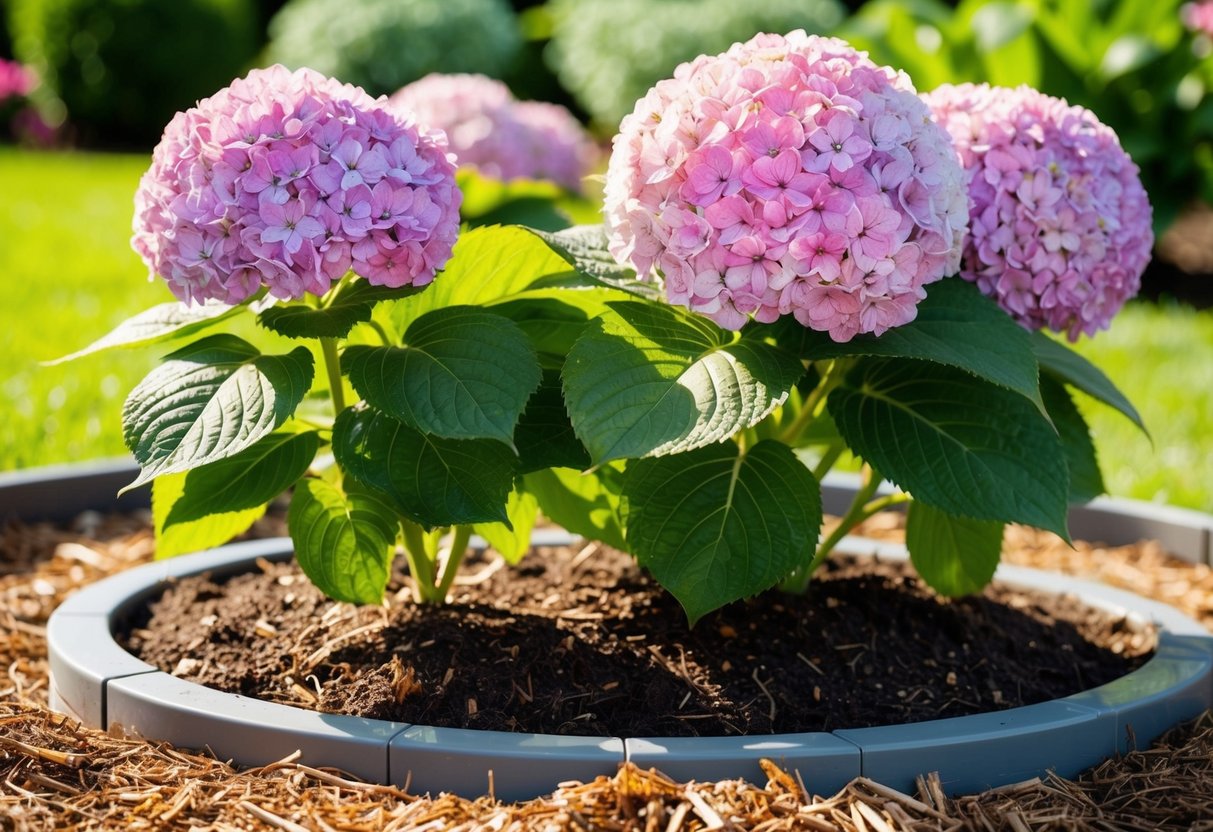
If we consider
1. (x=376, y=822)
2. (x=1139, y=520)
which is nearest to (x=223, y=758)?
(x=376, y=822)

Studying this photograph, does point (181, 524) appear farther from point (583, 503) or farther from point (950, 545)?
point (950, 545)

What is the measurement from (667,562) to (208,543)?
760 mm

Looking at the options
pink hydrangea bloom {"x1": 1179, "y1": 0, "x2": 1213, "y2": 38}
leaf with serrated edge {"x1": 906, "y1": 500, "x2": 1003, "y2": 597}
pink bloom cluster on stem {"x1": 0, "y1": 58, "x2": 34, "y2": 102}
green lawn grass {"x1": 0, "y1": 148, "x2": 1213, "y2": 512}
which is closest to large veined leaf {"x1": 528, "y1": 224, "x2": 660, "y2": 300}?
leaf with serrated edge {"x1": 906, "y1": 500, "x2": 1003, "y2": 597}

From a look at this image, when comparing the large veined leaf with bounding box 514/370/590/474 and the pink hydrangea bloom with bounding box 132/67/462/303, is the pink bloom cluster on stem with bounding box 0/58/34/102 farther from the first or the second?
the large veined leaf with bounding box 514/370/590/474

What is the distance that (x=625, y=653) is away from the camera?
6.50ft

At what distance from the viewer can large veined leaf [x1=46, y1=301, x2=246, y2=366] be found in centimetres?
190

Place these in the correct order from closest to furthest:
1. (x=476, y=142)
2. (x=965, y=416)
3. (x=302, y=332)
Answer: (x=302, y=332) < (x=965, y=416) < (x=476, y=142)

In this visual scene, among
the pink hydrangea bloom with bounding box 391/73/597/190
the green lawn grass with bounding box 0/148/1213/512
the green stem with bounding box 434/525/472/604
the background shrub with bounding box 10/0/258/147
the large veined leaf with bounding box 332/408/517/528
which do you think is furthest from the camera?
the background shrub with bounding box 10/0/258/147

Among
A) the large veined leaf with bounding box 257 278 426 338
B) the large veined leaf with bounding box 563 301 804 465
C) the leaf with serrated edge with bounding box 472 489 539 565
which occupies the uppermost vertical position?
the large veined leaf with bounding box 257 278 426 338

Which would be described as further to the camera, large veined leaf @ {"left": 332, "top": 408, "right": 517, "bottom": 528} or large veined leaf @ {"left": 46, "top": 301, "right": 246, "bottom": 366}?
large veined leaf @ {"left": 46, "top": 301, "right": 246, "bottom": 366}

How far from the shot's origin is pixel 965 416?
184 centimetres

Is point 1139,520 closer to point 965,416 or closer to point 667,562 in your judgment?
point 965,416

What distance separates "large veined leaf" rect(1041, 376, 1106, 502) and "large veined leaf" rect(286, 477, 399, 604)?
40.2 inches

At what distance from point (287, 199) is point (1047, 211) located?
1072 millimetres
